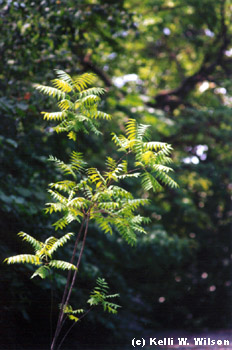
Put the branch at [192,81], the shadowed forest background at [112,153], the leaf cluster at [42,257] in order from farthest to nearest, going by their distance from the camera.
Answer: the branch at [192,81], the shadowed forest background at [112,153], the leaf cluster at [42,257]

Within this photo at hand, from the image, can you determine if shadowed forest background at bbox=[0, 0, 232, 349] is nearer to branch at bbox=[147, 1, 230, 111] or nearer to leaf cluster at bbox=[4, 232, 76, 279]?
branch at bbox=[147, 1, 230, 111]

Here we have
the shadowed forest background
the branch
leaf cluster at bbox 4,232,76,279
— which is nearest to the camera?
leaf cluster at bbox 4,232,76,279

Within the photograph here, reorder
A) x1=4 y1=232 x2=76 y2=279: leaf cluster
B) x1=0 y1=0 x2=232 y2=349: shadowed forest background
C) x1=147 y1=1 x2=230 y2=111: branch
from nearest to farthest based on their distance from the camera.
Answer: x1=4 y1=232 x2=76 y2=279: leaf cluster, x1=0 y1=0 x2=232 y2=349: shadowed forest background, x1=147 y1=1 x2=230 y2=111: branch

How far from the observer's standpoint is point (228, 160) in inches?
405

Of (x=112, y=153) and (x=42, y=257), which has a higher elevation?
(x=112, y=153)

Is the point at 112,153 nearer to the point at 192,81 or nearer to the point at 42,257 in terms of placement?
the point at 192,81

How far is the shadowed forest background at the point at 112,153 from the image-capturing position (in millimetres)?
4891

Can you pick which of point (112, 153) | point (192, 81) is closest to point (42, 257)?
point (112, 153)

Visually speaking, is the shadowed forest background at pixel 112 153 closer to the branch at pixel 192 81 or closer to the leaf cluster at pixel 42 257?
the branch at pixel 192 81

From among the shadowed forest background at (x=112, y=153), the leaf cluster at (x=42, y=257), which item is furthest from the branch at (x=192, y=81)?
the leaf cluster at (x=42, y=257)

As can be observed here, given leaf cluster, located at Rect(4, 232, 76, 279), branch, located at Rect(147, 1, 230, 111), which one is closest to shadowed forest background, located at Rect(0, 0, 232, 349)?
branch, located at Rect(147, 1, 230, 111)

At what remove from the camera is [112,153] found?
7.78 metres

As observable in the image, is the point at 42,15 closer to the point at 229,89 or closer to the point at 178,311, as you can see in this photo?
the point at 229,89

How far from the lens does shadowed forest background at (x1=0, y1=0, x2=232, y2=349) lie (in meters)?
4.89
